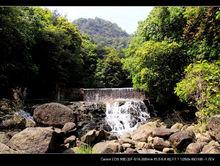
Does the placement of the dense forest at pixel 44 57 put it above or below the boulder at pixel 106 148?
above

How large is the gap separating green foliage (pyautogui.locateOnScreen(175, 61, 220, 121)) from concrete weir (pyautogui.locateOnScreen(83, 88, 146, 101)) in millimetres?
3498

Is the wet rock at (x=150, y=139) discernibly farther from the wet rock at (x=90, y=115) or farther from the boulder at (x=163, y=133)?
the wet rock at (x=90, y=115)

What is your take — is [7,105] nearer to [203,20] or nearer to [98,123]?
[98,123]

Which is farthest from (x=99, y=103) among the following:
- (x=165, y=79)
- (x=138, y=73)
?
(x=165, y=79)

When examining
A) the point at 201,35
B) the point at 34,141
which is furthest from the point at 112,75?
the point at 34,141

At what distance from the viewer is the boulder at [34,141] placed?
4949 mm

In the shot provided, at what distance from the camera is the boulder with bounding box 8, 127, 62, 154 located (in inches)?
195

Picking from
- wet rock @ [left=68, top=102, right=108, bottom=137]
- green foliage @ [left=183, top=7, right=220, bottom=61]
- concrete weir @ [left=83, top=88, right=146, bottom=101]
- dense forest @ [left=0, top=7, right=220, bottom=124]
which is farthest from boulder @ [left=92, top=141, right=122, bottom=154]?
concrete weir @ [left=83, top=88, right=146, bottom=101]

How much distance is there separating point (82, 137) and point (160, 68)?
3.40 m
